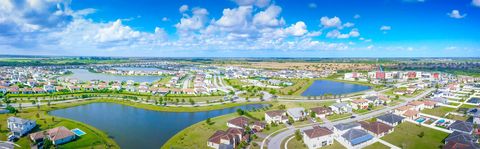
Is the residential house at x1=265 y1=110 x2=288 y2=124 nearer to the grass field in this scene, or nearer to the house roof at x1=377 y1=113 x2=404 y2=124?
the house roof at x1=377 y1=113 x2=404 y2=124

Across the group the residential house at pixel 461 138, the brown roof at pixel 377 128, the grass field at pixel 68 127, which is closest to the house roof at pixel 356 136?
the brown roof at pixel 377 128

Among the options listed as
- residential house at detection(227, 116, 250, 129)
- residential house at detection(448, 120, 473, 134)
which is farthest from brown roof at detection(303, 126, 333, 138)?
residential house at detection(448, 120, 473, 134)

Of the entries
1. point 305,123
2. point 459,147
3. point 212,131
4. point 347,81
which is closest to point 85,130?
point 212,131

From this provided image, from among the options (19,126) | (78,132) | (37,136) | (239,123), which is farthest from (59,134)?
(239,123)

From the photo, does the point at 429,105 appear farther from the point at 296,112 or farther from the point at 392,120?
the point at 296,112

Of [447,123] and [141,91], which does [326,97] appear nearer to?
[447,123]

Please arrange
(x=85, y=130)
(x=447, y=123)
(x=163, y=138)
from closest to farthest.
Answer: (x=163, y=138), (x=85, y=130), (x=447, y=123)

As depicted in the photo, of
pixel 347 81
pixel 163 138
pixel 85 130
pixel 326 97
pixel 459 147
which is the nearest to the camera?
pixel 459 147
